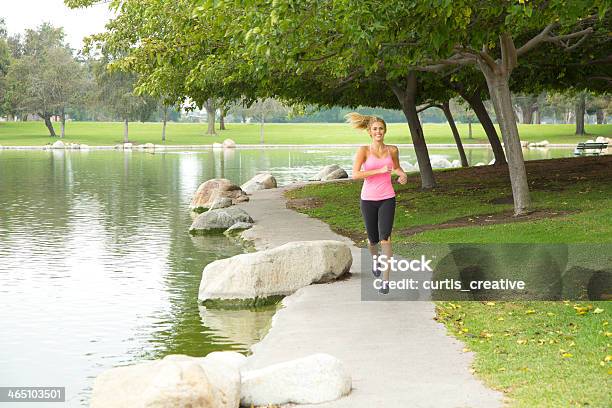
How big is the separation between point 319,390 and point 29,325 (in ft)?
21.6

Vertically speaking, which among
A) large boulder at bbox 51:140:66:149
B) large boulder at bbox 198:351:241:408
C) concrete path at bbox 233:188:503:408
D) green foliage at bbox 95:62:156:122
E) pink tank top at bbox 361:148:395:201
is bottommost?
large boulder at bbox 51:140:66:149

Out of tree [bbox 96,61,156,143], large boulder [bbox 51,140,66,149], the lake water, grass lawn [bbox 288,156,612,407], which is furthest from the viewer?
tree [bbox 96,61,156,143]

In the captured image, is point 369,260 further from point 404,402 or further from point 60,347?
point 404,402

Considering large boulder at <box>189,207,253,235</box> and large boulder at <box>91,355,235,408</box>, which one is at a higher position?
large boulder at <box>91,355,235,408</box>

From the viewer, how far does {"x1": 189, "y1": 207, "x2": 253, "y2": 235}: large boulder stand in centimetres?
2480

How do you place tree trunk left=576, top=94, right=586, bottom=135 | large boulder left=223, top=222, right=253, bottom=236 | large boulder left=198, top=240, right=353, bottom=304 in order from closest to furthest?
large boulder left=198, top=240, right=353, bottom=304, large boulder left=223, top=222, right=253, bottom=236, tree trunk left=576, top=94, right=586, bottom=135

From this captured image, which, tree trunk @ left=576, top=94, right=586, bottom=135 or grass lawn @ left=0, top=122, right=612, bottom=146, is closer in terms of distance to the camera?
tree trunk @ left=576, top=94, right=586, bottom=135

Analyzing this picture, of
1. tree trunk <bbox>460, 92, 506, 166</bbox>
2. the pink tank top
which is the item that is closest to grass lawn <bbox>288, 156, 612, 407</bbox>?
tree trunk <bbox>460, 92, 506, 166</bbox>

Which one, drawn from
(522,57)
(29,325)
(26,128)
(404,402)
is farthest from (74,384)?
(26,128)

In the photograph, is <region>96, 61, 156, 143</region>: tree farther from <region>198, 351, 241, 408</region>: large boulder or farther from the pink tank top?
<region>198, 351, 241, 408</region>: large boulder

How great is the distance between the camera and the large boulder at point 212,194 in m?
31.7

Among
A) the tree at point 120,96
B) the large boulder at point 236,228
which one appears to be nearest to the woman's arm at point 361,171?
the large boulder at point 236,228

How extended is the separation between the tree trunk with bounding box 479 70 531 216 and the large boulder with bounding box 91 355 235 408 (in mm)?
13932

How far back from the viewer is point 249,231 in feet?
77.3
